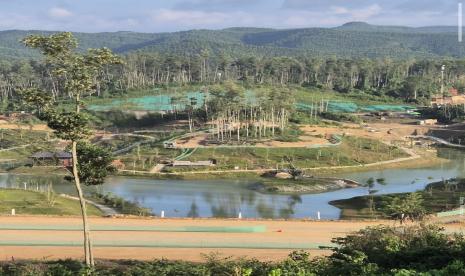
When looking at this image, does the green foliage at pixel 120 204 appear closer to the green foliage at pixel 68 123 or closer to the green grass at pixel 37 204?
the green grass at pixel 37 204

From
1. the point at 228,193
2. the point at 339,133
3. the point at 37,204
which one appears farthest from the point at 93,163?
the point at 339,133

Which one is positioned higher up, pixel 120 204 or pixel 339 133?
pixel 339 133

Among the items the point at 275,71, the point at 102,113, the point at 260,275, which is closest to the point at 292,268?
the point at 260,275

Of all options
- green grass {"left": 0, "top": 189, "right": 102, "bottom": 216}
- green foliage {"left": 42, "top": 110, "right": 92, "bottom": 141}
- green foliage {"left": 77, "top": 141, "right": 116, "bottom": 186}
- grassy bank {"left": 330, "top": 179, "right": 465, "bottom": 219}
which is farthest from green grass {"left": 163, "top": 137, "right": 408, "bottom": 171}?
green foliage {"left": 42, "top": 110, "right": 92, "bottom": 141}

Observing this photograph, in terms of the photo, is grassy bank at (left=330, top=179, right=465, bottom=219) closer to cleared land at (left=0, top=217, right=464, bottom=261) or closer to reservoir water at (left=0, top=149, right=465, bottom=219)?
reservoir water at (left=0, top=149, right=465, bottom=219)

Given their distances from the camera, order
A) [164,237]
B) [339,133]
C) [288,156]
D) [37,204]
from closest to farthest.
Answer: [164,237] → [37,204] → [288,156] → [339,133]

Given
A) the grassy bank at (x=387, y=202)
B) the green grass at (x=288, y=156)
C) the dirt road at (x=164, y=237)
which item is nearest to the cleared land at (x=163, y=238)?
the dirt road at (x=164, y=237)

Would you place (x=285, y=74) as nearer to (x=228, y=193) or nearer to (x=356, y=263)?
(x=228, y=193)
